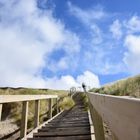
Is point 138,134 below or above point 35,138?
above

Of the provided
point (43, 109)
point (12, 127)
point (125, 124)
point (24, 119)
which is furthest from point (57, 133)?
point (43, 109)

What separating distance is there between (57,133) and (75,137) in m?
0.58

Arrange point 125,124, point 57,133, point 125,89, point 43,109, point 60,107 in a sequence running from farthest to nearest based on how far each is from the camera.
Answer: point 43,109
point 60,107
point 125,89
point 57,133
point 125,124

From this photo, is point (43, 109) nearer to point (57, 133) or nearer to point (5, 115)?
point (5, 115)

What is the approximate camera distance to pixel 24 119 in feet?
14.1

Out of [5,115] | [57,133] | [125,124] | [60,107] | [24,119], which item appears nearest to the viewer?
[125,124]

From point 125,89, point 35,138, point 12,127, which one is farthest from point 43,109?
point 35,138

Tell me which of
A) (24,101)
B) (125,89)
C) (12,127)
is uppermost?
(125,89)

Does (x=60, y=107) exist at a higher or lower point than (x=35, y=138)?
higher

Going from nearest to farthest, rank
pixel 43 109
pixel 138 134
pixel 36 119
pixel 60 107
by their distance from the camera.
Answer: pixel 138 134 → pixel 36 119 → pixel 60 107 → pixel 43 109

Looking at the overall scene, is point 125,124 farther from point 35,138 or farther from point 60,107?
point 60,107

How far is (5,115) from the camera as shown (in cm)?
2066

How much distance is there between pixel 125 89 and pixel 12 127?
25.6 feet

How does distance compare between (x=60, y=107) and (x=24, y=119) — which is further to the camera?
(x=60, y=107)
